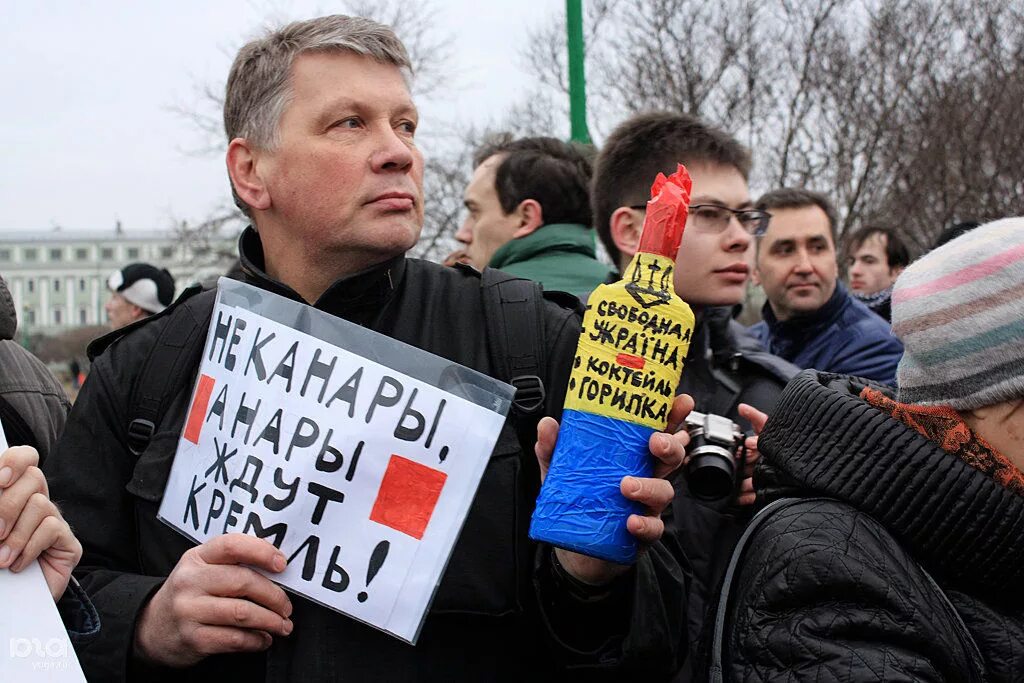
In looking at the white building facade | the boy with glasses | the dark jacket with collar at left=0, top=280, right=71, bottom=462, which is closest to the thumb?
the boy with glasses

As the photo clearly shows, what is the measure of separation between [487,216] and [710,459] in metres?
2.66

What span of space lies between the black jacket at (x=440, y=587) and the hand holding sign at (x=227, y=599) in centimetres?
10

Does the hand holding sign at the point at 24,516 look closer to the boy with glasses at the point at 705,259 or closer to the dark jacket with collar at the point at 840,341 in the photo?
the boy with glasses at the point at 705,259

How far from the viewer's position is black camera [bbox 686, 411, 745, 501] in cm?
213

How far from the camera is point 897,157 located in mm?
14102

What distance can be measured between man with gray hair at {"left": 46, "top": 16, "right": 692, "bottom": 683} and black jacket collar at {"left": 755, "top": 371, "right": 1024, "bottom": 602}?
11.3 inches

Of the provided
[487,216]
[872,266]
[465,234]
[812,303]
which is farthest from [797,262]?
[872,266]

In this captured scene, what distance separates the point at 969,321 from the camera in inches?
73.6

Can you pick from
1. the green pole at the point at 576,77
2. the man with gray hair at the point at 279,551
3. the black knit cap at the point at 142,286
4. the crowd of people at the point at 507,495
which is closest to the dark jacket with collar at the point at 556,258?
the crowd of people at the point at 507,495

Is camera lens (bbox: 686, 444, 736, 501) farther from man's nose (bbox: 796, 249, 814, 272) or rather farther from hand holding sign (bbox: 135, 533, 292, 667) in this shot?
man's nose (bbox: 796, 249, 814, 272)

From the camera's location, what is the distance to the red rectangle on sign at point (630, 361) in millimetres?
1760

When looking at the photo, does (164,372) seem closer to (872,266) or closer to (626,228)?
(626,228)

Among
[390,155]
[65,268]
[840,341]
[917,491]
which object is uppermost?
[390,155]

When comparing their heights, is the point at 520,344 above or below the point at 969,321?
below
